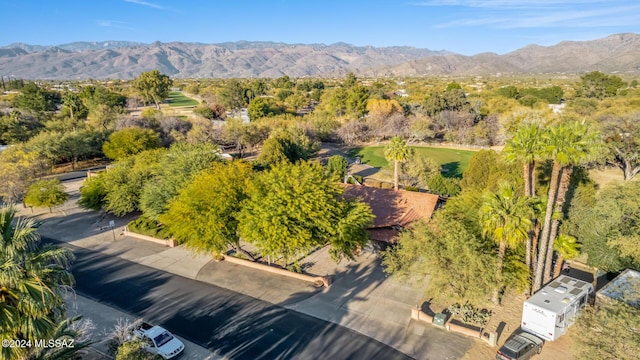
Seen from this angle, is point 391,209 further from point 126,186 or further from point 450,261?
point 126,186

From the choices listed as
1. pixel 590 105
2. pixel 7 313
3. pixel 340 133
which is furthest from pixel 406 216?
pixel 590 105

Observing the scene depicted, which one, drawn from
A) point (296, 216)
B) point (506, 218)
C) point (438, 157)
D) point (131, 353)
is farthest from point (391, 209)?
point (438, 157)

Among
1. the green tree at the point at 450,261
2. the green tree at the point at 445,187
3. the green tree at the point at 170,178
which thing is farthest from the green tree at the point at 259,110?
the green tree at the point at 450,261

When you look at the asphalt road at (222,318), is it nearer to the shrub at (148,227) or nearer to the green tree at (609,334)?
the shrub at (148,227)

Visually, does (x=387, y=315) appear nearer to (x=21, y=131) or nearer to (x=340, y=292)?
(x=340, y=292)

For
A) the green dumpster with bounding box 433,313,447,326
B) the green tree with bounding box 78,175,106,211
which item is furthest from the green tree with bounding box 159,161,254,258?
the green dumpster with bounding box 433,313,447,326
